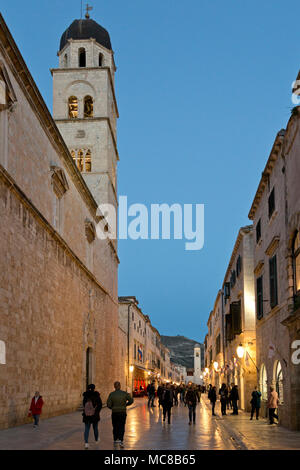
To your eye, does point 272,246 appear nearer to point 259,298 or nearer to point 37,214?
point 259,298

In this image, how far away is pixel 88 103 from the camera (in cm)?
4509

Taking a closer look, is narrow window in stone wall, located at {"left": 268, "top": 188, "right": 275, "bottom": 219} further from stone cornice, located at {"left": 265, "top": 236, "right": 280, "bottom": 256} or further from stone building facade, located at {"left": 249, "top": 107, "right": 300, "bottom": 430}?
stone cornice, located at {"left": 265, "top": 236, "right": 280, "bottom": 256}

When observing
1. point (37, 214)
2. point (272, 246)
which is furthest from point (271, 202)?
point (37, 214)

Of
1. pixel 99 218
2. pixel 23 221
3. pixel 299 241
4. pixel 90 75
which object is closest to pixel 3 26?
pixel 23 221

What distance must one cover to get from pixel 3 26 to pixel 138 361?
5185cm

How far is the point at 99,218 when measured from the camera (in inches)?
1497

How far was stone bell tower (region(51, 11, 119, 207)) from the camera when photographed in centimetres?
4312

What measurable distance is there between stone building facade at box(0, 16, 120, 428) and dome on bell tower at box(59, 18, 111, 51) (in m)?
17.7

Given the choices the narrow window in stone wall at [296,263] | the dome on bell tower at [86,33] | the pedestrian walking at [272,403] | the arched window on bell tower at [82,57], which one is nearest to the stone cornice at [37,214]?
the narrow window in stone wall at [296,263]

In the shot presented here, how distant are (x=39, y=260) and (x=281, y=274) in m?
8.45

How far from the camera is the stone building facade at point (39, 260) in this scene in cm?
1788

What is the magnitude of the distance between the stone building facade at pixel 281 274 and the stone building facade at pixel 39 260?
8.23m
